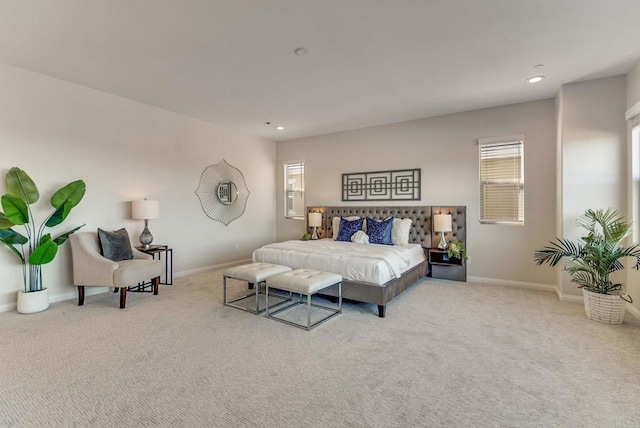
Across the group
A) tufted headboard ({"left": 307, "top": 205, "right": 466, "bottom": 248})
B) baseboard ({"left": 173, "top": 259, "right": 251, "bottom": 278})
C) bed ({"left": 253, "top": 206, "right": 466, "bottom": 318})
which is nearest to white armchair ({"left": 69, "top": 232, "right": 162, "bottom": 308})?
baseboard ({"left": 173, "top": 259, "right": 251, "bottom": 278})

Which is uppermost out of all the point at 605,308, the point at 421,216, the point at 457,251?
the point at 421,216

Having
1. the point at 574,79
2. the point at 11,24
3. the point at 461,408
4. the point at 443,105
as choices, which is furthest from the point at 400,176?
the point at 11,24

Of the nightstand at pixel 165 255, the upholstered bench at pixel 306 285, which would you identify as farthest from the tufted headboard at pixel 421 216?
the nightstand at pixel 165 255

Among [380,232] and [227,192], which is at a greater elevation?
[227,192]

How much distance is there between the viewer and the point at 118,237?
4.22 m

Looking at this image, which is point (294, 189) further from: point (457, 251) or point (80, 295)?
point (80, 295)

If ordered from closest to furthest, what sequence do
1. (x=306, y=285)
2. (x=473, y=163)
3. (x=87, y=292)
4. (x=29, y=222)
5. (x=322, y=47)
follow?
(x=322, y=47), (x=306, y=285), (x=29, y=222), (x=87, y=292), (x=473, y=163)

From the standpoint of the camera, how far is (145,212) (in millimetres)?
4613

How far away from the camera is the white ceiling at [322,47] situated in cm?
252

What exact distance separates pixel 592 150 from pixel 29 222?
713 cm

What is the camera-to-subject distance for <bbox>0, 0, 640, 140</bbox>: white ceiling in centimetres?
252

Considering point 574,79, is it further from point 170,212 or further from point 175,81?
point 170,212

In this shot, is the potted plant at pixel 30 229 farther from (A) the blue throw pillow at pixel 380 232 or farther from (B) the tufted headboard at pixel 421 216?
(B) the tufted headboard at pixel 421 216

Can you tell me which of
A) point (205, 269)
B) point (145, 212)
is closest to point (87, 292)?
point (145, 212)
